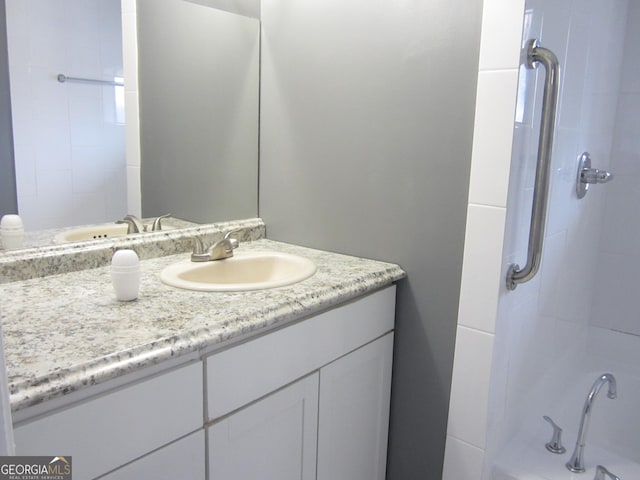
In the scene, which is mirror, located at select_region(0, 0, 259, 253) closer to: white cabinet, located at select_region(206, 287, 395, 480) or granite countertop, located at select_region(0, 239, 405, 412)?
granite countertop, located at select_region(0, 239, 405, 412)

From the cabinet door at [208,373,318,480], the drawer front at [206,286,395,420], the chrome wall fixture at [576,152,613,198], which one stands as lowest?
the cabinet door at [208,373,318,480]

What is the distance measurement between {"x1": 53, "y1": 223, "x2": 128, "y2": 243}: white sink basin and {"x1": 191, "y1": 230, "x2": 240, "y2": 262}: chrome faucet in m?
0.21

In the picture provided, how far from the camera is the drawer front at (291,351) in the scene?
99cm

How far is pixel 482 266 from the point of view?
126 centimetres

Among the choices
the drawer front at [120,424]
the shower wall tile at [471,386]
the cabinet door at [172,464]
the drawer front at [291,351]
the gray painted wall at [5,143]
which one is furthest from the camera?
the shower wall tile at [471,386]

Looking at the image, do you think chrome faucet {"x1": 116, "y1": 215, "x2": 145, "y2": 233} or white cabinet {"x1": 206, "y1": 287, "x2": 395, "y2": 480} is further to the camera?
chrome faucet {"x1": 116, "y1": 215, "x2": 145, "y2": 233}

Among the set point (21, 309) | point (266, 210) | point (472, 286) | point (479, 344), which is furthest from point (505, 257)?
point (21, 309)

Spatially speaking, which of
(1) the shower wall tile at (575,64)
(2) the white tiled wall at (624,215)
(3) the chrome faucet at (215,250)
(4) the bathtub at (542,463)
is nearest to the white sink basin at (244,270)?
(3) the chrome faucet at (215,250)

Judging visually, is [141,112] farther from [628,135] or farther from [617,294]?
[617,294]

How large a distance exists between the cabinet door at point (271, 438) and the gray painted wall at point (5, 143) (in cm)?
73

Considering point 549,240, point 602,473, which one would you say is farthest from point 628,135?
point 602,473

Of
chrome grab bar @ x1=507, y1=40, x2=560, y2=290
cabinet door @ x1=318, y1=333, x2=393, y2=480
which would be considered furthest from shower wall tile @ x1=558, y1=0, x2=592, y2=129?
cabinet door @ x1=318, y1=333, x2=393, y2=480

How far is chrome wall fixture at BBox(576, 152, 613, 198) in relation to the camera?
5.82ft

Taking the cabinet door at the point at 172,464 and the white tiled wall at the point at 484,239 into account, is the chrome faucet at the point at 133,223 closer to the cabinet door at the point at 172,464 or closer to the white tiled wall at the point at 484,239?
the cabinet door at the point at 172,464
